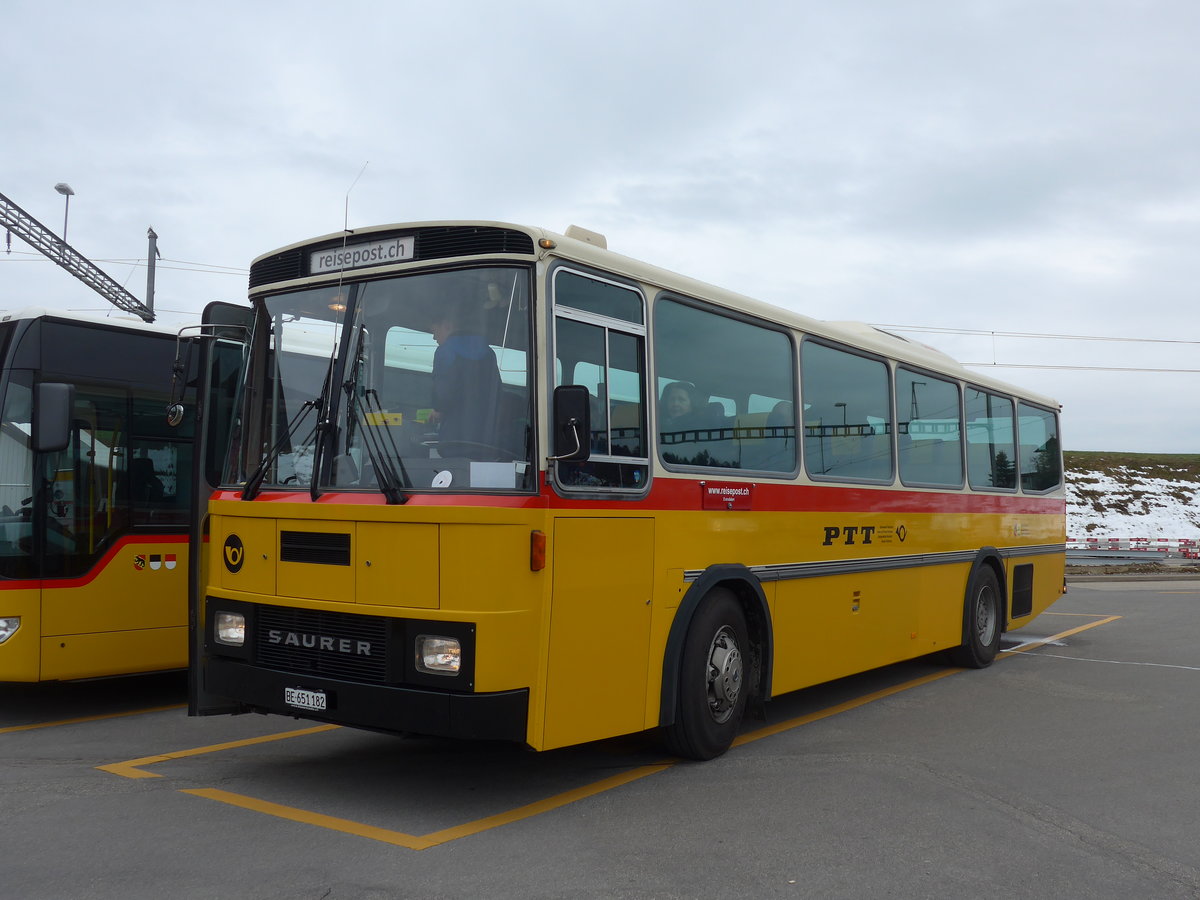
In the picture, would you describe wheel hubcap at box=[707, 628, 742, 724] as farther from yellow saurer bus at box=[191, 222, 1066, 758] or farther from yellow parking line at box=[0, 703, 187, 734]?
yellow parking line at box=[0, 703, 187, 734]

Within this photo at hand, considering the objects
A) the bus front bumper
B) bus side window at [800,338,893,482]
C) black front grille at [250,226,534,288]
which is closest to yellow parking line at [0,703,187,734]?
the bus front bumper

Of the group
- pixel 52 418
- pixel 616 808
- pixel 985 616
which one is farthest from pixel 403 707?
pixel 985 616

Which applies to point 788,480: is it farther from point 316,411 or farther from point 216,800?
point 216,800

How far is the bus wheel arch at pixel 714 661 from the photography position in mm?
6258

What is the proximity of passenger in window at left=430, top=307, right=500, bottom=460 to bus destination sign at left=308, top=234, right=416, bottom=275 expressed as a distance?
612mm

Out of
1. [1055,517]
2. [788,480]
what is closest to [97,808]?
[788,480]

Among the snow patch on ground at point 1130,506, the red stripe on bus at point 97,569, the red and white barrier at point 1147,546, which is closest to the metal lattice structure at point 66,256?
the red stripe on bus at point 97,569

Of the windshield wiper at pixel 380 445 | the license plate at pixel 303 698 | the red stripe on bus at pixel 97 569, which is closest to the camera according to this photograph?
the windshield wiper at pixel 380 445

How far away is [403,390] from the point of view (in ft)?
18.3

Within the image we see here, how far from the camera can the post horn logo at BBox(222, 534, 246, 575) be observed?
6.00 meters

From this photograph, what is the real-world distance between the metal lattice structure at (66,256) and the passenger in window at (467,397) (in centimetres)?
2031

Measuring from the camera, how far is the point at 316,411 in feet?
19.0

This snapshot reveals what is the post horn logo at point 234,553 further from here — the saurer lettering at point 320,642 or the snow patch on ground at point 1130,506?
the snow patch on ground at point 1130,506

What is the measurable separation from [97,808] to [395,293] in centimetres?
298
